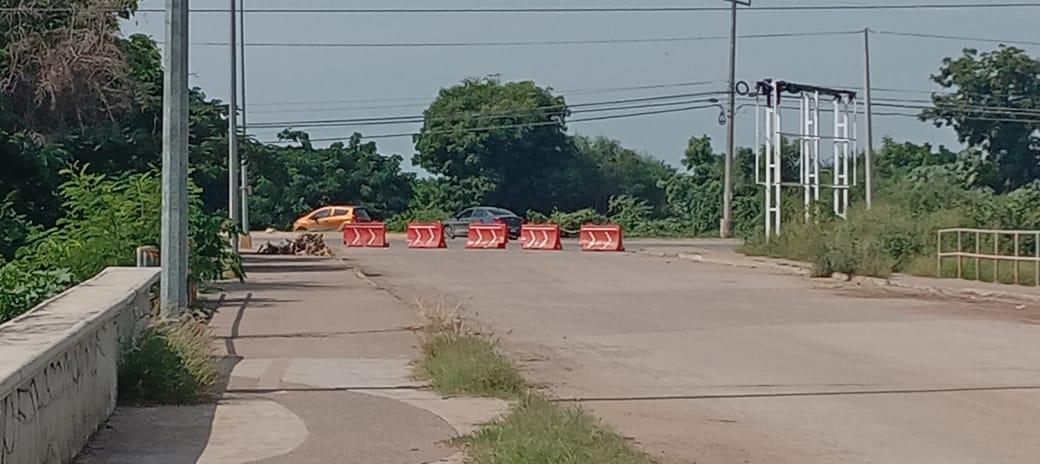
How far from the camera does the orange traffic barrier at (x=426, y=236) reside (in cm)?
4953

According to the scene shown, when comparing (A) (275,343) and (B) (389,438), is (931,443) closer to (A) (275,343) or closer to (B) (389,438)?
(B) (389,438)

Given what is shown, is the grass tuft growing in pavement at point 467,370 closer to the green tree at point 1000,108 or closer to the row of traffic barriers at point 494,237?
the row of traffic barriers at point 494,237

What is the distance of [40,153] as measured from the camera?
26.9 metres

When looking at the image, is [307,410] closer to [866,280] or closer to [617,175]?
[866,280]

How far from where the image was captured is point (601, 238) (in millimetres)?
47812

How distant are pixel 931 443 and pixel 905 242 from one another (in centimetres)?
2441

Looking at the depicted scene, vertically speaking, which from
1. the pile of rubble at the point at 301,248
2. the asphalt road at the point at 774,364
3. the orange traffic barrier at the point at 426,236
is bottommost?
the asphalt road at the point at 774,364

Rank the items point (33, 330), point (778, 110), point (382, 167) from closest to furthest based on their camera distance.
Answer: point (33, 330)
point (778, 110)
point (382, 167)

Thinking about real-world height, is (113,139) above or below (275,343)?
above

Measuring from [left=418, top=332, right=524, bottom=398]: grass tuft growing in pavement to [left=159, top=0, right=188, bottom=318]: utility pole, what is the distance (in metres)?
3.19

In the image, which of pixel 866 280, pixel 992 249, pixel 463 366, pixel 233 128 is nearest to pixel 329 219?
pixel 233 128

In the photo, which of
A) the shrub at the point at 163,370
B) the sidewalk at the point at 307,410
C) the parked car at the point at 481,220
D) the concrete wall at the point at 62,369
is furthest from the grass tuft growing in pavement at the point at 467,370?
the parked car at the point at 481,220

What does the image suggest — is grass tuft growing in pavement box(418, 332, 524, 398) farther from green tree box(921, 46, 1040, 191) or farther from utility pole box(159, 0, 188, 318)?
green tree box(921, 46, 1040, 191)

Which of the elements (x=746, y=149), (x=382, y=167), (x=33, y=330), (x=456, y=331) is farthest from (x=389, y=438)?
(x=382, y=167)
